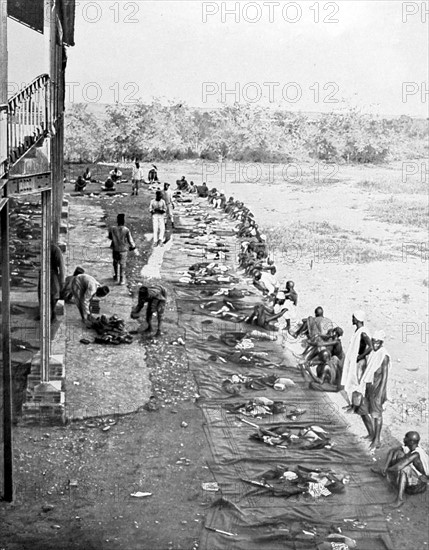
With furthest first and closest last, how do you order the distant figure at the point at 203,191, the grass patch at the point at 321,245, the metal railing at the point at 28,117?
1. the distant figure at the point at 203,191
2. the grass patch at the point at 321,245
3. the metal railing at the point at 28,117

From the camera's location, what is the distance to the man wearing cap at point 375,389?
9430 mm

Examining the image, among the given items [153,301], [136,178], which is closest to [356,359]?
[153,301]

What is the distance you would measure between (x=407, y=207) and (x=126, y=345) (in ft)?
28.4

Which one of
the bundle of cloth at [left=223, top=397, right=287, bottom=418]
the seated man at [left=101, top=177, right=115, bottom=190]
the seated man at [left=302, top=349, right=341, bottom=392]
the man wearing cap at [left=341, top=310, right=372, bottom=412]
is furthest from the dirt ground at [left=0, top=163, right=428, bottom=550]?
the seated man at [left=101, top=177, right=115, bottom=190]

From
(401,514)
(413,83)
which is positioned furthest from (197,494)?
(413,83)

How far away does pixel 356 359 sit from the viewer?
1033 cm

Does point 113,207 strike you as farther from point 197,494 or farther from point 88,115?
point 197,494

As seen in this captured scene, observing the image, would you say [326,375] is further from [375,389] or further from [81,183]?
[81,183]

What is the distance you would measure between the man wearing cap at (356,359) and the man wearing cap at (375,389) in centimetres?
45

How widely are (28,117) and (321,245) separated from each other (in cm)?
1016

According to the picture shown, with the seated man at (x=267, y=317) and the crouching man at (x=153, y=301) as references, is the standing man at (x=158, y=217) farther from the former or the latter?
the crouching man at (x=153, y=301)

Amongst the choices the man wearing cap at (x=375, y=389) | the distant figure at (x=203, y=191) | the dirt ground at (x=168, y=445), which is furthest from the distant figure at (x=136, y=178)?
the man wearing cap at (x=375, y=389)

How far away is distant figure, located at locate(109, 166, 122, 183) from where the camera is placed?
18.7 meters

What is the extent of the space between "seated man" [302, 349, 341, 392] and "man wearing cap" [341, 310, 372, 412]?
178 mm
